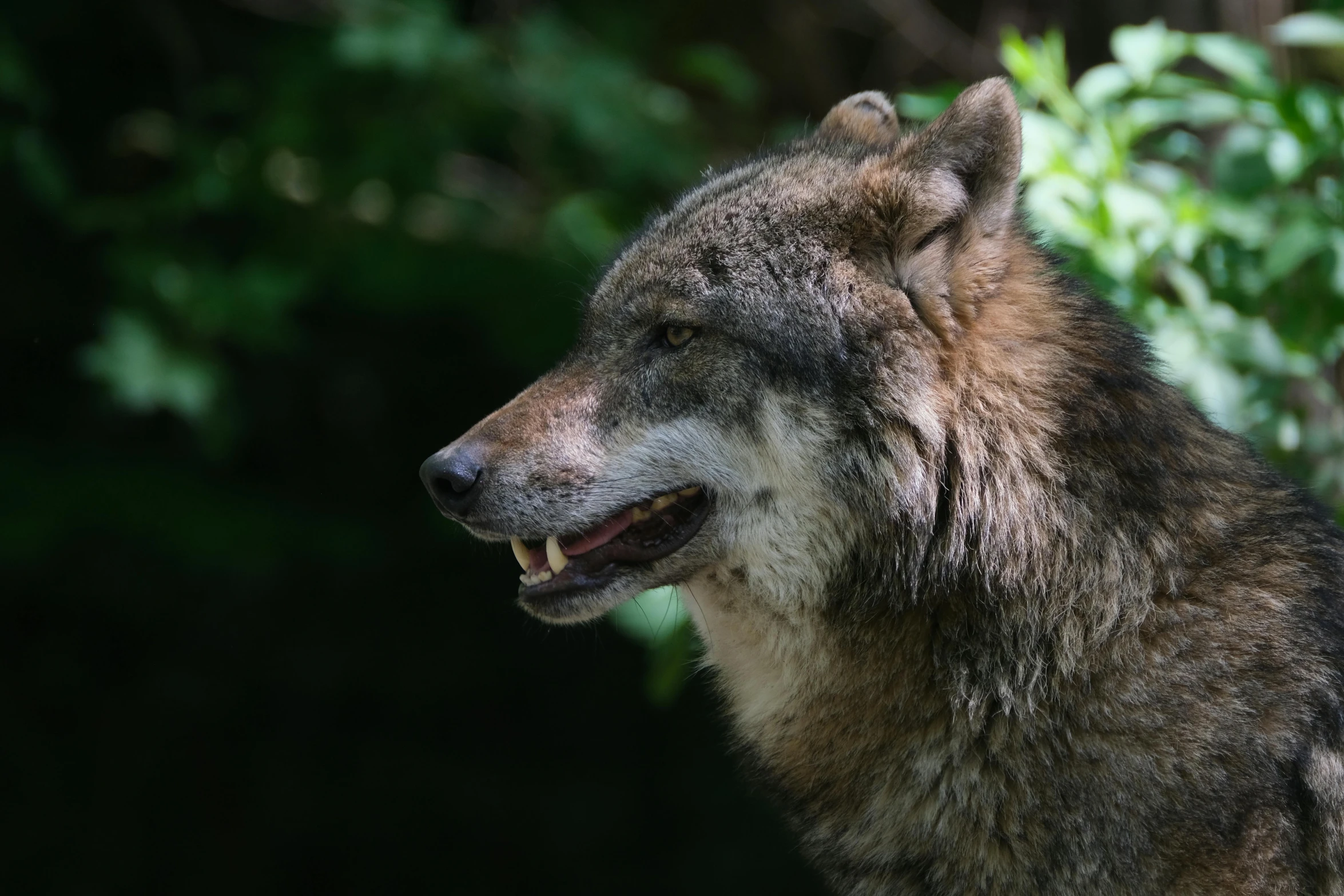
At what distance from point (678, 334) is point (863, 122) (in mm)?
1079

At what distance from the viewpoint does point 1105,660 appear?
2674 mm

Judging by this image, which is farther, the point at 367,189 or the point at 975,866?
the point at 367,189

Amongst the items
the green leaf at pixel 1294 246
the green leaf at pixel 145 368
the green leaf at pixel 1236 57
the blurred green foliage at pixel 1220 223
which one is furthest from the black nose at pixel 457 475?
the green leaf at pixel 145 368

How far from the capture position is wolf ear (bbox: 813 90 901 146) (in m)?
3.56

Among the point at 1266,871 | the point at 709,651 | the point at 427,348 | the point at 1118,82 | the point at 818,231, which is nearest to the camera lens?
the point at 1266,871

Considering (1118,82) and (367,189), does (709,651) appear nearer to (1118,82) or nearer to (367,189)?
(1118,82)

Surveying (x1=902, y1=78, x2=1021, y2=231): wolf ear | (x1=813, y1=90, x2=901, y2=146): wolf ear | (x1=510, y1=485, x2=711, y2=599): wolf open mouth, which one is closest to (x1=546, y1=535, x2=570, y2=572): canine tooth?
(x1=510, y1=485, x2=711, y2=599): wolf open mouth

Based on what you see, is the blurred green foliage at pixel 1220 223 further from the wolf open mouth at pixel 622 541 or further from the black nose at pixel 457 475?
the black nose at pixel 457 475

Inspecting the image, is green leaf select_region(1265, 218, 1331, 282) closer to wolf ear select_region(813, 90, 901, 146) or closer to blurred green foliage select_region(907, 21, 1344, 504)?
blurred green foliage select_region(907, 21, 1344, 504)

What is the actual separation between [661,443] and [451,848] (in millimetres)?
5409

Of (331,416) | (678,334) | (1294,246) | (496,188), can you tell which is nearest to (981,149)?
(678,334)

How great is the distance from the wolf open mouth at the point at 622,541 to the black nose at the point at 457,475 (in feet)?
0.54

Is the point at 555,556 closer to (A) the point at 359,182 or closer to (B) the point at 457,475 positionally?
(B) the point at 457,475

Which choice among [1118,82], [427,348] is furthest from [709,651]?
[427,348]
